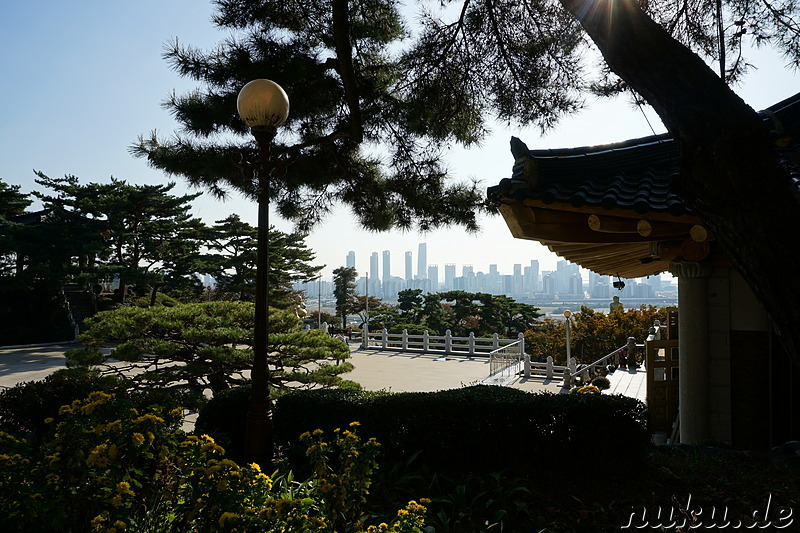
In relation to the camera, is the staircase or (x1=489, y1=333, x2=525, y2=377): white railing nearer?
(x1=489, y1=333, x2=525, y2=377): white railing

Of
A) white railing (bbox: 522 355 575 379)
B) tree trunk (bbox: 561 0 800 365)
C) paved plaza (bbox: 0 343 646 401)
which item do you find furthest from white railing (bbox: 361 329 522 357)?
tree trunk (bbox: 561 0 800 365)

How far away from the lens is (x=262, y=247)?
13.5 ft

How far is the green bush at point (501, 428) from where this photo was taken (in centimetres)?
361

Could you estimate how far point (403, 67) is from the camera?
4.94 metres

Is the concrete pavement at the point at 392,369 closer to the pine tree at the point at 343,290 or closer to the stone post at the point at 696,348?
the stone post at the point at 696,348

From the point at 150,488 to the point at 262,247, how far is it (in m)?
2.15


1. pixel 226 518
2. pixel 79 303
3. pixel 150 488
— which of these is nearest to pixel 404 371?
pixel 150 488

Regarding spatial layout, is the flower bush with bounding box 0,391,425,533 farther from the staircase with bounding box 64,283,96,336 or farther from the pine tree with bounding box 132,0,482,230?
the staircase with bounding box 64,283,96,336

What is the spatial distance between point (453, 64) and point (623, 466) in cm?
Answer: 363

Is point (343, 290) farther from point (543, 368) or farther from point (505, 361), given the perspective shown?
point (543, 368)

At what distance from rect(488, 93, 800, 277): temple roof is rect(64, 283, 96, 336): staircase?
25.0 metres

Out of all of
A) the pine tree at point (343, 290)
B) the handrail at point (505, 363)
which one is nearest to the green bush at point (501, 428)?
the handrail at point (505, 363)

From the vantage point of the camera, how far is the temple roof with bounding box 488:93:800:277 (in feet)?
12.7
